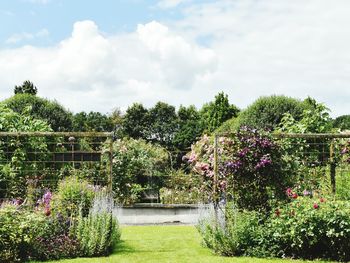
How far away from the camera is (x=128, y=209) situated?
45.9ft

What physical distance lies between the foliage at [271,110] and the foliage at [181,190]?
3.94 m

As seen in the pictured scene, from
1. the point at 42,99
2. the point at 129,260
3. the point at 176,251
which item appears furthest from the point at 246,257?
the point at 42,99

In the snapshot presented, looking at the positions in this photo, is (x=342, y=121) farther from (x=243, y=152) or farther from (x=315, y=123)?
(x=243, y=152)

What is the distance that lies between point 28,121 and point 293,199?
275 inches

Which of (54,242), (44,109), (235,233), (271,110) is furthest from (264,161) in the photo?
(44,109)

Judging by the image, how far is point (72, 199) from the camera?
8.55 m

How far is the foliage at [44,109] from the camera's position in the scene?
792 inches

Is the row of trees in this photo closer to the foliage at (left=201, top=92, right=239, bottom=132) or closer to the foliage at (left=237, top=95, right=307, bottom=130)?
the foliage at (left=201, top=92, right=239, bottom=132)

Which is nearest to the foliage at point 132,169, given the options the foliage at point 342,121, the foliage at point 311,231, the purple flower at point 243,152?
the purple flower at point 243,152

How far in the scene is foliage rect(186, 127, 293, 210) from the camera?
8.37 metres

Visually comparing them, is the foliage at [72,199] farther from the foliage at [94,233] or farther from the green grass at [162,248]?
the green grass at [162,248]

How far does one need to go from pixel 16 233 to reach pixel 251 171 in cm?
380

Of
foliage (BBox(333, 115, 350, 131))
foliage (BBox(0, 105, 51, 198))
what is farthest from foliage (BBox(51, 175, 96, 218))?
foliage (BBox(333, 115, 350, 131))

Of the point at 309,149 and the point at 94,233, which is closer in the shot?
the point at 94,233
